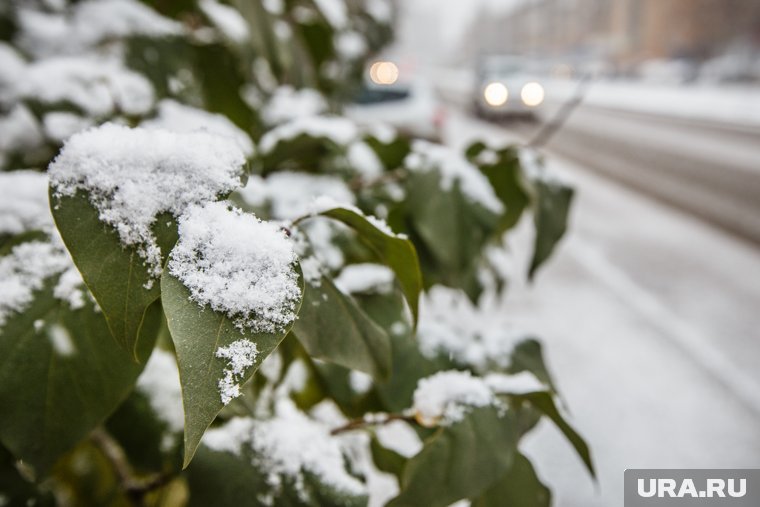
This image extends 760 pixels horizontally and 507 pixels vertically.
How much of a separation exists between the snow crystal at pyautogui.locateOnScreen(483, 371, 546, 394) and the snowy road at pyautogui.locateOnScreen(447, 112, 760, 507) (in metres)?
0.40

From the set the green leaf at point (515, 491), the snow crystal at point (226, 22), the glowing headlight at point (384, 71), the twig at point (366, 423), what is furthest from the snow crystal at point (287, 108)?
the glowing headlight at point (384, 71)

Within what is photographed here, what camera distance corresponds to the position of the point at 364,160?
0.94 metres

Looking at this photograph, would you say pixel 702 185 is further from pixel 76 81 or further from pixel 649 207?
pixel 76 81

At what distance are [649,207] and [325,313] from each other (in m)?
7.27

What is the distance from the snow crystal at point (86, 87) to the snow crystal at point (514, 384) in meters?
0.58

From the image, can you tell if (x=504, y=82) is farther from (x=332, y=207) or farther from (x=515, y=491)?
(x=332, y=207)

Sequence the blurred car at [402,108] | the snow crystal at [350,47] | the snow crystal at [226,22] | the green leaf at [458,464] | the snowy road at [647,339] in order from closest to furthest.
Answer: the green leaf at [458,464], the snow crystal at [226,22], the snow crystal at [350,47], the snowy road at [647,339], the blurred car at [402,108]

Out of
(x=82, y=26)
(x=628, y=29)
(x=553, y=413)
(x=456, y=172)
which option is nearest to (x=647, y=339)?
(x=456, y=172)

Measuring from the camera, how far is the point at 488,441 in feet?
1.83

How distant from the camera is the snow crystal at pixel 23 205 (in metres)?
0.53

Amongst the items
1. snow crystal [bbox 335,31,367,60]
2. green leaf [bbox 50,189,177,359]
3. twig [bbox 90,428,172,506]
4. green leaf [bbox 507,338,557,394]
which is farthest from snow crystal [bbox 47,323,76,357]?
snow crystal [bbox 335,31,367,60]

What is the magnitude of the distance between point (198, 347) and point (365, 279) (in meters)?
0.47

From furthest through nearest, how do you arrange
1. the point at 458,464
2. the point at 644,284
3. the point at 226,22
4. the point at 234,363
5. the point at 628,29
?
the point at 628,29
the point at 644,284
the point at 226,22
the point at 458,464
the point at 234,363

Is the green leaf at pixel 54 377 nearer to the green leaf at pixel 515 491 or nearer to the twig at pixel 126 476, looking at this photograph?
the twig at pixel 126 476
